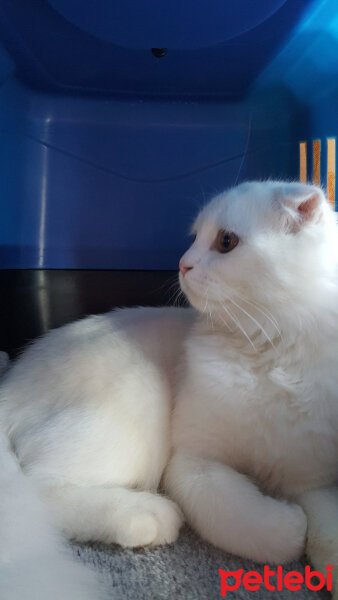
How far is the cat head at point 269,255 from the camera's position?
47.3 inches

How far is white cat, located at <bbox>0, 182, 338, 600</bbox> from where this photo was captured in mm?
1138

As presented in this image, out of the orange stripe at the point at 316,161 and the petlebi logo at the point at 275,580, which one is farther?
the orange stripe at the point at 316,161

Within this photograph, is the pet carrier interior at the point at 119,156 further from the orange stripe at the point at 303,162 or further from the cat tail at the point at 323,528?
the cat tail at the point at 323,528

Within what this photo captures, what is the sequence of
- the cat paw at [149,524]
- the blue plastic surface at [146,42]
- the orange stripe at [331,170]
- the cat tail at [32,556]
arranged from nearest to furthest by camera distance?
the cat tail at [32,556], the cat paw at [149,524], the blue plastic surface at [146,42], the orange stripe at [331,170]

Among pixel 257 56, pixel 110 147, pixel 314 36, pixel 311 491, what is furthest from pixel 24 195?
pixel 311 491

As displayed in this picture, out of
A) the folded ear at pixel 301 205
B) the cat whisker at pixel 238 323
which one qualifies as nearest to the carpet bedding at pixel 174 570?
the cat whisker at pixel 238 323

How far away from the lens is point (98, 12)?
5.35ft

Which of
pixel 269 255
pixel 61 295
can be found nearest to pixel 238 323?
pixel 269 255

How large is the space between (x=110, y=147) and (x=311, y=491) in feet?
5.92

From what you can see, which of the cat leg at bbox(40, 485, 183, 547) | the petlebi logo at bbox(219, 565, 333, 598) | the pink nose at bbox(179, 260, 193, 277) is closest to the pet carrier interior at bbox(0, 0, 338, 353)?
the pink nose at bbox(179, 260, 193, 277)

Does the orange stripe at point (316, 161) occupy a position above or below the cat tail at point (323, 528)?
above

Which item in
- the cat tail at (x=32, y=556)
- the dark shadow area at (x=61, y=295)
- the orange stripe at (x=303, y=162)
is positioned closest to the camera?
the cat tail at (x=32, y=556)

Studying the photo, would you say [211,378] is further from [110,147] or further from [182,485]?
[110,147]

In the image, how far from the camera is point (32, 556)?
0.93 meters
